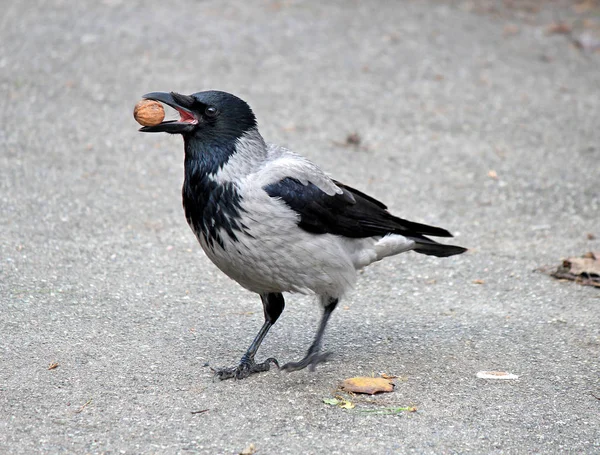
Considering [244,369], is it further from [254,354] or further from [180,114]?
[180,114]

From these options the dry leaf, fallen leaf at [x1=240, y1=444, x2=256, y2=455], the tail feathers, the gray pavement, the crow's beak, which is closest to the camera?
fallen leaf at [x1=240, y1=444, x2=256, y2=455]

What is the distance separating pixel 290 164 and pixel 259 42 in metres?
6.32

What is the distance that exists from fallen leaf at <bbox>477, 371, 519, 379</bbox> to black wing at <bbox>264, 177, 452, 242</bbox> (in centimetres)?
97

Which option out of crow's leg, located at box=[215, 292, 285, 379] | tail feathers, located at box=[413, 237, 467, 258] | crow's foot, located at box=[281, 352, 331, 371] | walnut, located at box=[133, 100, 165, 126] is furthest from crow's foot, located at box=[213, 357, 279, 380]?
walnut, located at box=[133, 100, 165, 126]

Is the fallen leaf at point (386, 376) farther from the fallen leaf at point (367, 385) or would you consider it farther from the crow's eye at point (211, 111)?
the crow's eye at point (211, 111)

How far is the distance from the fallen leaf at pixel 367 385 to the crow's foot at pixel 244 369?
45 cm

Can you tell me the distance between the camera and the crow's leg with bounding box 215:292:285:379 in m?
4.57

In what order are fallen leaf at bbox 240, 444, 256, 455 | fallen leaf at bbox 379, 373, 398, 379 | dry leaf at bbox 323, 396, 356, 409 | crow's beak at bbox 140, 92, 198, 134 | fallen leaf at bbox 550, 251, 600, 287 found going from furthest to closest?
fallen leaf at bbox 550, 251, 600, 287 < fallen leaf at bbox 379, 373, 398, 379 < crow's beak at bbox 140, 92, 198, 134 < dry leaf at bbox 323, 396, 356, 409 < fallen leaf at bbox 240, 444, 256, 455

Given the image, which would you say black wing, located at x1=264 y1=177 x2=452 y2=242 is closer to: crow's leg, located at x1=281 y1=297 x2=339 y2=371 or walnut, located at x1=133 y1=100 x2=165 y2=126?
crow's leg, located at x1=281 y1=297 x2=339 y2=371

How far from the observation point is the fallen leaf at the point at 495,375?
4.68 meters

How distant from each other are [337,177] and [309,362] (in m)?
3.41

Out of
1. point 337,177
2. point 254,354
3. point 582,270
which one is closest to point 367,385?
point 254,354

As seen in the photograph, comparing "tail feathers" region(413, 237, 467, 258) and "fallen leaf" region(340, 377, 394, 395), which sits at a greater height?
"tail feathers" region(413, 237, 467, 258)

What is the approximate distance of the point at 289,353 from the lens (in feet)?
16.4
